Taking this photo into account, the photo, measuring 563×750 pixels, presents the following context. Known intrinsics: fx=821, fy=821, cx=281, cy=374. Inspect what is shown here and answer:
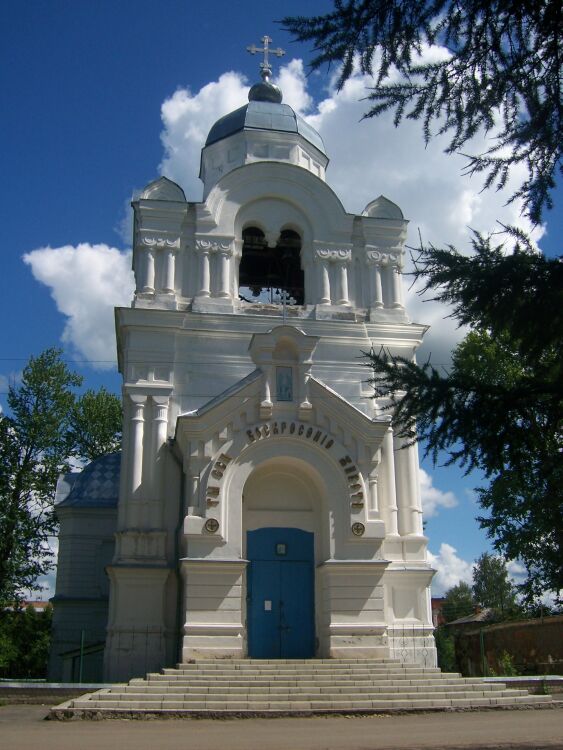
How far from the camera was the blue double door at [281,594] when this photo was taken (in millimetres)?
17172

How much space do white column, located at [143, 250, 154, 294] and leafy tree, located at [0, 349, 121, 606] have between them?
13547 mm

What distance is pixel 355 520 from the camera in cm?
1708

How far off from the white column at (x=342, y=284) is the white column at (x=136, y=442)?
5.61 meters

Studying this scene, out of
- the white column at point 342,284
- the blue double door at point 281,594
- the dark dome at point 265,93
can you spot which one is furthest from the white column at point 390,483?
the dark dome at point 265,93

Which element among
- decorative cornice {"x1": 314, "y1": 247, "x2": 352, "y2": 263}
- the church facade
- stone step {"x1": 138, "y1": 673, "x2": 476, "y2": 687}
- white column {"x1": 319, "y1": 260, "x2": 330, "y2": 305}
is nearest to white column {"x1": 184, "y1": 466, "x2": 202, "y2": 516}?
the church facade

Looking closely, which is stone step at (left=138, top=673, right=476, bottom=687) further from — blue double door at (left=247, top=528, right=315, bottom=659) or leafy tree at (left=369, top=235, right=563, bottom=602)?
leafy tree at (left=369, top=235, right=563, bottom=602)

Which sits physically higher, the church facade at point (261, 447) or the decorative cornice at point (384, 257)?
the decorative cornice at point (384, 257)

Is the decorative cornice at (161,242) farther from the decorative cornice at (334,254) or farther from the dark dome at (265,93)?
the dark dome at (265,93)

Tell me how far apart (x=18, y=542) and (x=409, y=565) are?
17.1 metres

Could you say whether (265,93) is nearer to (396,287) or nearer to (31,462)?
(396,287)

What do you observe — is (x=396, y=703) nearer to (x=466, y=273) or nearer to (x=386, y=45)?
(x=466, y=273)

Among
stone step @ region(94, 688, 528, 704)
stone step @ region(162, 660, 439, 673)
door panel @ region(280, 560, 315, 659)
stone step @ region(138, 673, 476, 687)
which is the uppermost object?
door panel @ region(280, 560, 315, 659)

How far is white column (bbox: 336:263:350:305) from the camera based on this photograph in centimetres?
2083

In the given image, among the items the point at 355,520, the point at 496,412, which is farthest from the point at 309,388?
the point at 496,412
